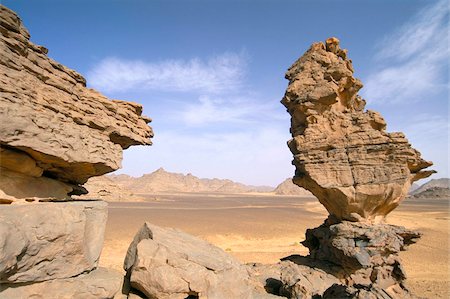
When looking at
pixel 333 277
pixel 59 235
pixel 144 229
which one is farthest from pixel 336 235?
pixel 59 235

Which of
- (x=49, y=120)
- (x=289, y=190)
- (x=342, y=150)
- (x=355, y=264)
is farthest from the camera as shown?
(x=289, y=190)

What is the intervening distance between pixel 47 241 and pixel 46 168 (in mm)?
2459

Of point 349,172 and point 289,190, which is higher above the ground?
point 349,172

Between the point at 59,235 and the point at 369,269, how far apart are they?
441 inches

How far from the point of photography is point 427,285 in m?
13.5

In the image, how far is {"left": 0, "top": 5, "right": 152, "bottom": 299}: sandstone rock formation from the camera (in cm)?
539

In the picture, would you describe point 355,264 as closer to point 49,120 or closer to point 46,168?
point 46,168

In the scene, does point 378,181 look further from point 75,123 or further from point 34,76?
point 34,76

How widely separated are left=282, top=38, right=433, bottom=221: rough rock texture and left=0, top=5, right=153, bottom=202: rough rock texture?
25.4ft

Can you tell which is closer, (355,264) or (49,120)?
(49,120)

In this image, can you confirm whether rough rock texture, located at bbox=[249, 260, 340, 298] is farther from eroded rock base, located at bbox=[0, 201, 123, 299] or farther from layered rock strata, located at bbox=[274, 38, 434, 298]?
eroded rock base, located at bbox=[0, 201, 123, 299]

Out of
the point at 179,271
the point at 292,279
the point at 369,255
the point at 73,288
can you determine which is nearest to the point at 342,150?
the point at 369,255

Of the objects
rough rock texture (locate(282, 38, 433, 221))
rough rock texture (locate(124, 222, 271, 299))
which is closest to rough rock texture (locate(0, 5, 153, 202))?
rough rock texture (locate(124, 222, 271, 299))

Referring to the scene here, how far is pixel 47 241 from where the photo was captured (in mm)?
5641
